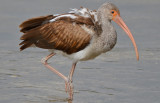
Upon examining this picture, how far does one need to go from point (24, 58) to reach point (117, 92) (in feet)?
13.5

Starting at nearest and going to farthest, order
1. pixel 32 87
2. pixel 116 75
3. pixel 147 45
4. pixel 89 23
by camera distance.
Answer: pixel 89 23 < pixel 32 87 < pixel 116 75 < pixel 147 45

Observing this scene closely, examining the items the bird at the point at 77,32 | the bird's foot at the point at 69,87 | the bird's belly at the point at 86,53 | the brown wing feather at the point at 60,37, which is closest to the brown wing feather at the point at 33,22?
the bird at the point at 77,32

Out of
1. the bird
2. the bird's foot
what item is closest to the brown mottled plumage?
the bird

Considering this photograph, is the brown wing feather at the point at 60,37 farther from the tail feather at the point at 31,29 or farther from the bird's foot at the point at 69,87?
the bird's foot at the point at 69,87

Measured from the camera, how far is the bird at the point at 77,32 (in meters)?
10.4

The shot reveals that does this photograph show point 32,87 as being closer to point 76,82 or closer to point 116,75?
point 76,82

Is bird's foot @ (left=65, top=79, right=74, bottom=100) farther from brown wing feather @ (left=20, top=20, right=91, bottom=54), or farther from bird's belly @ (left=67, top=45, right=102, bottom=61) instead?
brown wing feather @ (left=20, top=20, right=91, bottom=54)

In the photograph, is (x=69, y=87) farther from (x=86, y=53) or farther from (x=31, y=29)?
(x=31, y=29)

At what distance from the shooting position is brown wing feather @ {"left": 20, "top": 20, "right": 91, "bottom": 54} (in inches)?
414

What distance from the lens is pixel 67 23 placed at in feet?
35.0

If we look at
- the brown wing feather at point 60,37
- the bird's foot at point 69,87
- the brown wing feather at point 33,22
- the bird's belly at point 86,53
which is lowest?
the bird's foot at point 69,87

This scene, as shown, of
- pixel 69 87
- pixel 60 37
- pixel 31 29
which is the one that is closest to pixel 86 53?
pixel 60 37

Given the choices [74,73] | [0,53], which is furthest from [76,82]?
[0,53]

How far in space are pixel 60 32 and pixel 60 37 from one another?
0.12 m
